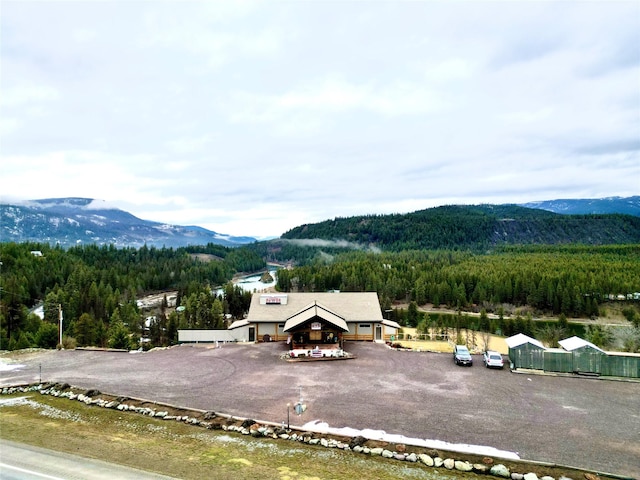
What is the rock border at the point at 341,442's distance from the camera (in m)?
14.9

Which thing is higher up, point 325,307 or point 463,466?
point 325,307

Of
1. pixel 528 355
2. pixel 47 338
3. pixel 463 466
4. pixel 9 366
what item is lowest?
pixel 47 338

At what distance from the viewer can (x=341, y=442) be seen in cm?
Answer: 1705

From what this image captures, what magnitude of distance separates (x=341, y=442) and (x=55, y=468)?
10.7 metres

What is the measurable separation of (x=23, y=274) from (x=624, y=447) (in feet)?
355

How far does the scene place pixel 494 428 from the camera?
18.5 metres

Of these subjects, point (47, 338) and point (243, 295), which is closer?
point (47, 338)

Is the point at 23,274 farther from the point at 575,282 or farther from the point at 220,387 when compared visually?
the point at 575,282

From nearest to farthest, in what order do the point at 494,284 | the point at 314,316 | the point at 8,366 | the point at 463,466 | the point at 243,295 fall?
the point at 463,466 → the point at 8,366 → the point at 314,316 → the point at 243,295 → the point at 494,284

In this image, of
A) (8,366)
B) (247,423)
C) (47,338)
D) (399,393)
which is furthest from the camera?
(47,338)

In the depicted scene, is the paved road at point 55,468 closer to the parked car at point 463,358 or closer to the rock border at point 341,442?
the rock border at point 341,442

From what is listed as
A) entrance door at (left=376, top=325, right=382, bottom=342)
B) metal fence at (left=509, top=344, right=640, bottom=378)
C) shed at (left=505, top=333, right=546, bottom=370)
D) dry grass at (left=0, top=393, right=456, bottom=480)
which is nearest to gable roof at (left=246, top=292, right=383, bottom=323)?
entrance door at (left=376, top=325, right=382, bottom=342)

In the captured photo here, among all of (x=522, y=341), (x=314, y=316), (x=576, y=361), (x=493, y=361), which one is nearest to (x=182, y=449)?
(x=314, y=316)

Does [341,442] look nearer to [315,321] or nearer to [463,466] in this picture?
[463,466]
